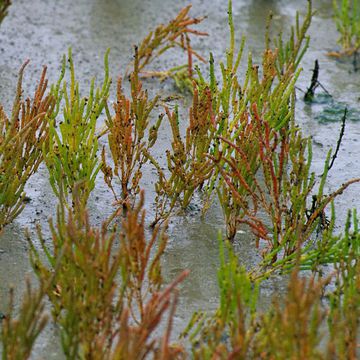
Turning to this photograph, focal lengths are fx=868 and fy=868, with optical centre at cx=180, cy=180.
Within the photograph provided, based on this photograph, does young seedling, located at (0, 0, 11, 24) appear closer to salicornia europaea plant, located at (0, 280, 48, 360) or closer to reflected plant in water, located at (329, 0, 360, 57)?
salicornia europaea plant, located at (0, 280, 48, 360)

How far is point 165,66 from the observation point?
19.5 feet

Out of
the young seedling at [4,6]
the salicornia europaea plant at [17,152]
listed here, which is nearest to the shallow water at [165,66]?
the salicornia europaea plant at [17,152]

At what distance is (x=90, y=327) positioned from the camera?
261 cm

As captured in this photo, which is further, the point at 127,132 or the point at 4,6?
the point at 127,132

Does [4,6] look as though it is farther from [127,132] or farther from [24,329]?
[24,329]

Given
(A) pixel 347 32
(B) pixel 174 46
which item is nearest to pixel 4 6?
(B) pixel 174 46

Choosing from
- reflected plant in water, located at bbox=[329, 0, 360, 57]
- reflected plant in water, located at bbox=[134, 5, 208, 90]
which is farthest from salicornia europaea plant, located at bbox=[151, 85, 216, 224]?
reflected plant in water, located at bbox=[329, 0, 360, 57]

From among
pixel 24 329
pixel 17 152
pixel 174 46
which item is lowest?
pixel 24 329

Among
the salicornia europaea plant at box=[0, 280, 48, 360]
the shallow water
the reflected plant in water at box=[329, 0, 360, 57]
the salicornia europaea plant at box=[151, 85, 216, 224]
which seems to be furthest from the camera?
the reflected plant in water at box=[329, 0, 360, 57]

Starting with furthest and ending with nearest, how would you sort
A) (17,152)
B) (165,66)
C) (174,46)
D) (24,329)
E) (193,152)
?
(165,66) < (174,46) < (193,152) < (17,152) < (24,329)

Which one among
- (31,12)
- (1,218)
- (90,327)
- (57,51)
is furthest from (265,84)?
(31,12)

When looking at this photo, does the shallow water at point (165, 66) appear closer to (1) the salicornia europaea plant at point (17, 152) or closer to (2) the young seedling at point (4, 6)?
(1) the salicornia europaea plant at point (17, 152)

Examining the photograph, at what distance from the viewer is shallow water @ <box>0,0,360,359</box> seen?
136 inches

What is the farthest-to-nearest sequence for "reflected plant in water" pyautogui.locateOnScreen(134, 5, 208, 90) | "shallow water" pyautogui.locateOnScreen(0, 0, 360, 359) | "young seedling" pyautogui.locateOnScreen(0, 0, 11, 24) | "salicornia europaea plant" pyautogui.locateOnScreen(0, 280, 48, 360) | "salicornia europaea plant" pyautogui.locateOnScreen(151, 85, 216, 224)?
1. "reflected plant in water" pyautogui.locateOnScreen(134, 5, 208, 90)
2. "salicornia europaea plant" pyautogui.locateOnScreen(151, 85, 216, 224)
3. "shallow water" pyautogui.locateOnScreen(0, 0, 360, 359)
4. "young seedling" pyautogui.locateOnScreen(0, 0, 11, 24)
5. "salicornia europaea plant" pyautogui.locateOnScreen(0, 280, 48, 360)
